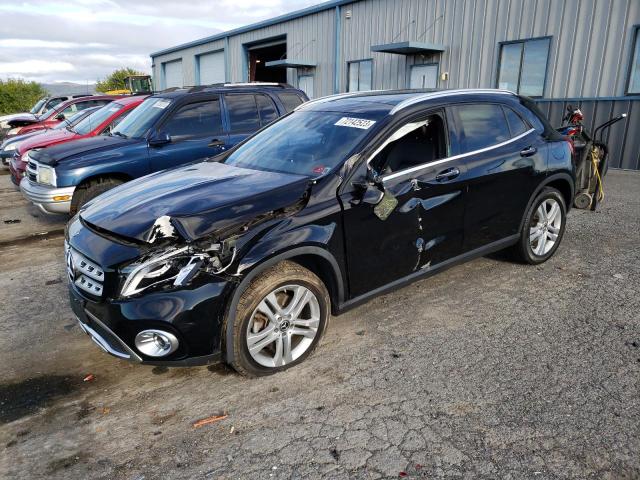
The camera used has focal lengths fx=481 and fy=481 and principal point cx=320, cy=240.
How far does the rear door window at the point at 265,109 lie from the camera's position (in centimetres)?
719

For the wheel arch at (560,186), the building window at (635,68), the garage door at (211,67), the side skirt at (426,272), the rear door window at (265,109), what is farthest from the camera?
the garage door at (211,67)

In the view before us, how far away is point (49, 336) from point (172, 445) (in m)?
1.85

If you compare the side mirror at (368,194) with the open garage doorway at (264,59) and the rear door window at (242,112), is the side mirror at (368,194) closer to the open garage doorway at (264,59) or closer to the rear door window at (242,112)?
the rear door window at (242,112)

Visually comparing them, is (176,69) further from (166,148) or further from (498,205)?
(498,205)

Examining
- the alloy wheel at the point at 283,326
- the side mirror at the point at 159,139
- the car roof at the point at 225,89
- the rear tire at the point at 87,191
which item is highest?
the car roof at the point at 225,89

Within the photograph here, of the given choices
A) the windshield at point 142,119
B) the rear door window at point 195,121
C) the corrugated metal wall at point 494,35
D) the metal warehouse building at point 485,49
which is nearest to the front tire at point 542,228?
the rear door window at point 195,121

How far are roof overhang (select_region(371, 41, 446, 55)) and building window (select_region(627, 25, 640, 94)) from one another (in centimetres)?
523

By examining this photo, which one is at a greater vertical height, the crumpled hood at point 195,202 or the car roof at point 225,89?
the car roof at point 225,89

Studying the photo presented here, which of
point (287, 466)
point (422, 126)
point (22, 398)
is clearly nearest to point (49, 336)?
point (22, 398)

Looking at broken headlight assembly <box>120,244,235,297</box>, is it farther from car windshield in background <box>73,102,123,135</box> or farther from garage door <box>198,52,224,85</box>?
garage door <box>198,52,224,85</box>

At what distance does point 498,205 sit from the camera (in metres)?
4.20

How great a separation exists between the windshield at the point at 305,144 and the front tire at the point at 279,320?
81 centimetres

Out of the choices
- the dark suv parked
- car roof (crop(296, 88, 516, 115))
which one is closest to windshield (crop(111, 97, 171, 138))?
the dark suv parked

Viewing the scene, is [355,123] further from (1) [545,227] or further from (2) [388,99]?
(1) [545,227]
